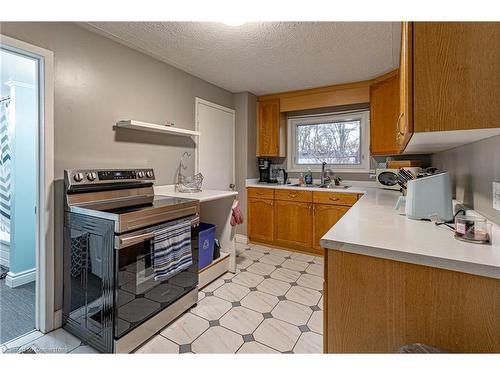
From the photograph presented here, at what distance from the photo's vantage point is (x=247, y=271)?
2.67m

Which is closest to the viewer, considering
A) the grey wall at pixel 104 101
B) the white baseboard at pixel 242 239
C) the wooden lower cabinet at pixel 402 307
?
the wooden lower cabinet at pixel 402 307

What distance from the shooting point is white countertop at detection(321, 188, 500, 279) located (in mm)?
744

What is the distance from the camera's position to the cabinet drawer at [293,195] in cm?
312

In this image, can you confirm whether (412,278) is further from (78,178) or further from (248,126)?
(248,126)

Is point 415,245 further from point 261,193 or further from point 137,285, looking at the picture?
point 261,193

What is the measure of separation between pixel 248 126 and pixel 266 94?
577mm

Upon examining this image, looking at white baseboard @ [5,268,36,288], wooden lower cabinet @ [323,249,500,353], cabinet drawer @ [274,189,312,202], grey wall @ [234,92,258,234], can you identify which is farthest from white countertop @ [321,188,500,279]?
white baseboard @ [5,268,36,288]

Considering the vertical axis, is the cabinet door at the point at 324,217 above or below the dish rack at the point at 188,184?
below

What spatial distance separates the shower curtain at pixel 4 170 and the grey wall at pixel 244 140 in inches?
103

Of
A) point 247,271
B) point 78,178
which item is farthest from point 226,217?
point 78,178

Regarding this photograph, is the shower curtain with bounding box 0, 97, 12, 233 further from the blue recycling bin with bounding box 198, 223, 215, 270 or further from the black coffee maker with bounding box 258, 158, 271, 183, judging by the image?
the black coffee maker with bounding box 258, 158, 271, 183

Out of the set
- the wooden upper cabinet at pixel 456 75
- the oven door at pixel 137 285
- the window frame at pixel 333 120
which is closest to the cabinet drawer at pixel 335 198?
the window frame at pixel 333 120

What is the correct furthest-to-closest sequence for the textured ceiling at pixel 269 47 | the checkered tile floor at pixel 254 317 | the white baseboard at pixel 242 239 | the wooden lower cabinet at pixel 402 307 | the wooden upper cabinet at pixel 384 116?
the white baseboard at pixel 242 239
the wooden upper cabinet at pixel 384 116
the textured ceiling at pixel 269 47
the checkered tile floor at pixel 254 317
the wooden lower cabinet at pixel 402 307

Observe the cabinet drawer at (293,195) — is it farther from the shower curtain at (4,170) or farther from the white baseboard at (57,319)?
the shower curtain at (4,170)
